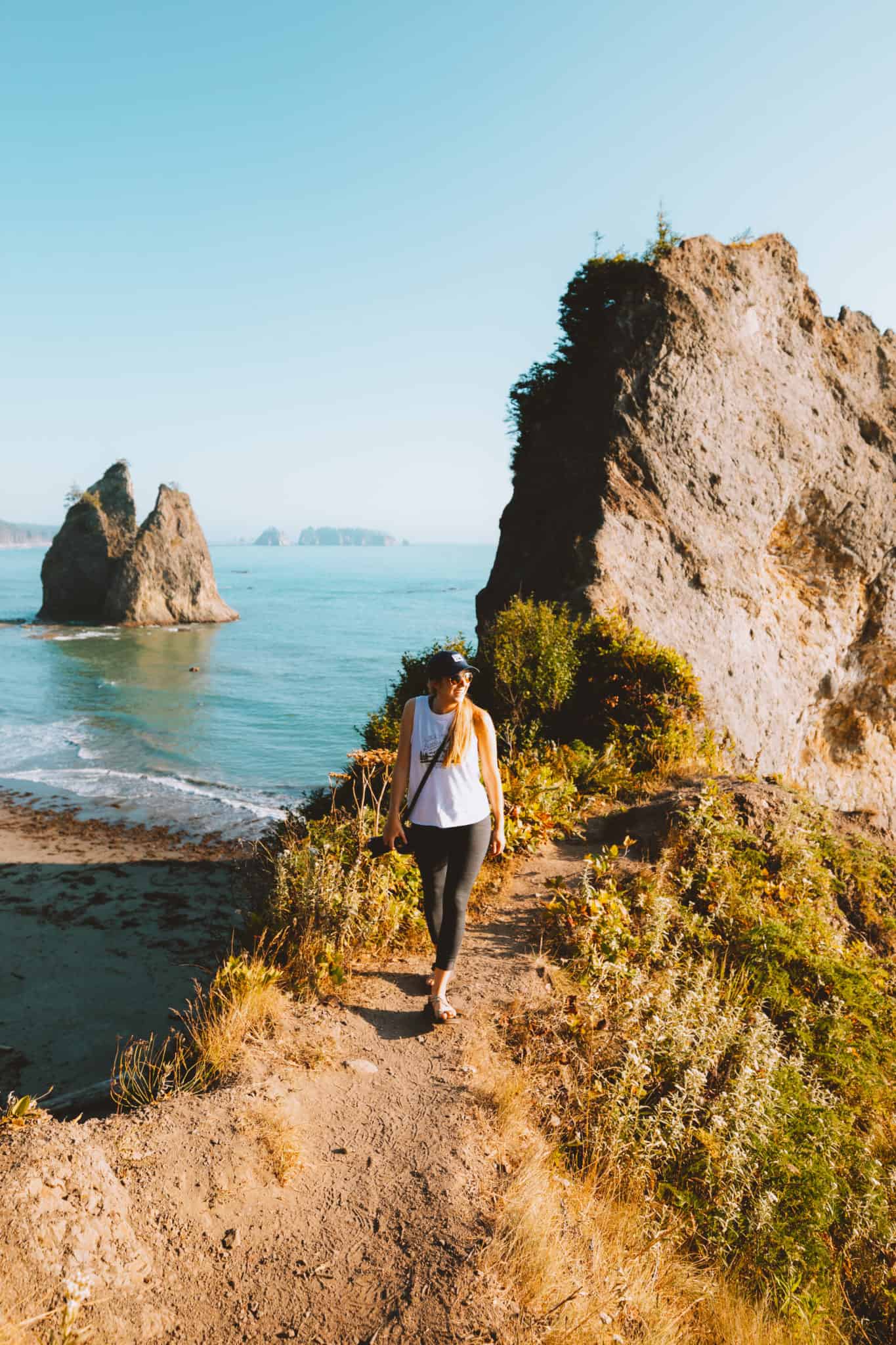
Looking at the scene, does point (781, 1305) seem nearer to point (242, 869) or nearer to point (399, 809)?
point (399, 809)

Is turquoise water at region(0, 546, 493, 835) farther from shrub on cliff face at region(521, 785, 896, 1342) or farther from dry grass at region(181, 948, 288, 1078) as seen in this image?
dry grass at region(181, 948, 288, 1078)

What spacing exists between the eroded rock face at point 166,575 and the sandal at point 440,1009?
6255cm

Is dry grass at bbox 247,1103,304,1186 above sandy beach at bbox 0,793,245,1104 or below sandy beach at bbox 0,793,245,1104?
above

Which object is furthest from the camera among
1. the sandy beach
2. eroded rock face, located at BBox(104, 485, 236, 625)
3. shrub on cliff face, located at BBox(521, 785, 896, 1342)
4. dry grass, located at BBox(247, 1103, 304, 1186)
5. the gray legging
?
eroded rock face, located at BBox(104, 485, 236, 625)

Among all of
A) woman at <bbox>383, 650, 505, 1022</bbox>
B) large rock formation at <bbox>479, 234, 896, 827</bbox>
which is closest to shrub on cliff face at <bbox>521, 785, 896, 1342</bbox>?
woman at <bbox>383, 650, 505, 1022</bbox>

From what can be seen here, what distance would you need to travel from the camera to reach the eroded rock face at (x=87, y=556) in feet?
210

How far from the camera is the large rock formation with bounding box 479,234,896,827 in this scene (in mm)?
15719

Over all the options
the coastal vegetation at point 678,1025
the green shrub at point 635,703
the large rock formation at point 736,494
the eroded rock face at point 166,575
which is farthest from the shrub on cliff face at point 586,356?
the eroded rock face at point 166,575

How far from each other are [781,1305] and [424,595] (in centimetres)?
10284

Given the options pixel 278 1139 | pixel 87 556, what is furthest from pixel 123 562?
pixel 278 1139

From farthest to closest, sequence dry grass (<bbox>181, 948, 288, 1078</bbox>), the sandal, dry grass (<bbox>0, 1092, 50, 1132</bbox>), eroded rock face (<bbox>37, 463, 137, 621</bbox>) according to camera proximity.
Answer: eroded rock face (<bbox>37, 463, 137, 621</bbox>), the sandal, dry grass (<bbox>181, 948, 288, 1078</bbox>), dry grass (<bbox>0, 1092, 50, 1132</bbox>)

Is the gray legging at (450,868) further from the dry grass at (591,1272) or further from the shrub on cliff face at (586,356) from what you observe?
the shrub on cliff face at (586,356)

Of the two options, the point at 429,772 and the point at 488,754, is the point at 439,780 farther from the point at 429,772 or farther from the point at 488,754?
the point at 488,754

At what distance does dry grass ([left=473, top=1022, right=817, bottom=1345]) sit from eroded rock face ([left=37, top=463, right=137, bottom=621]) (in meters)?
67.4
